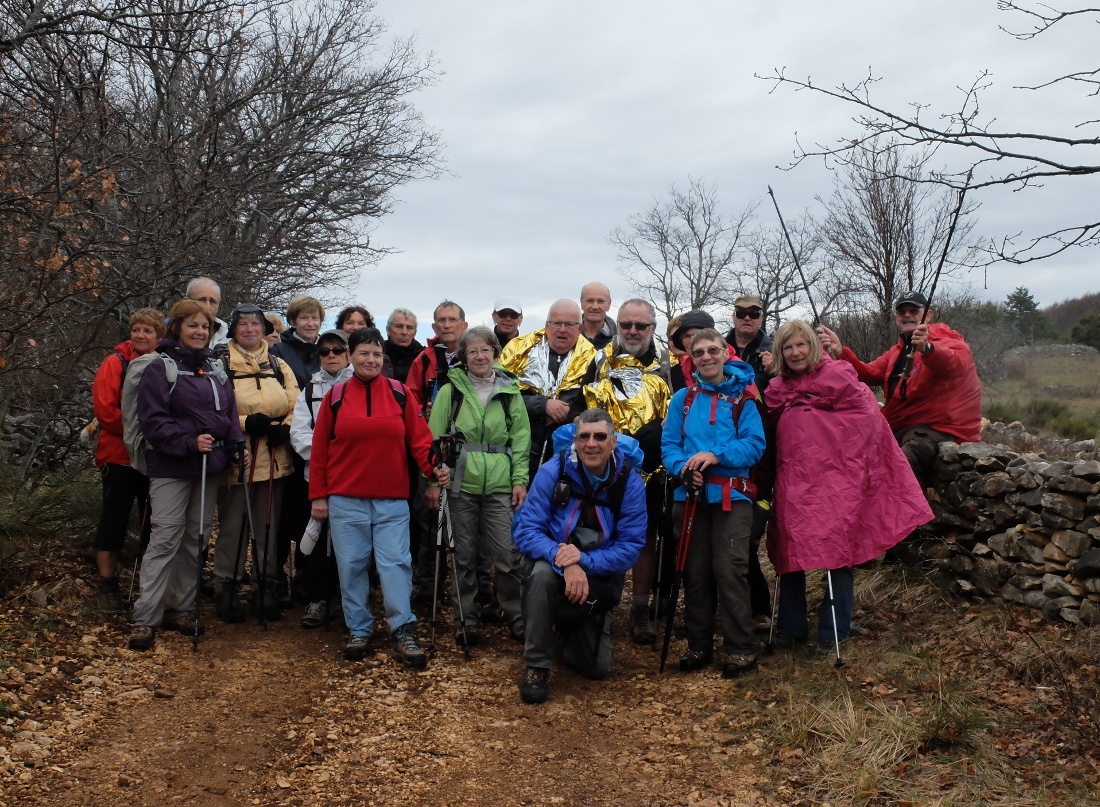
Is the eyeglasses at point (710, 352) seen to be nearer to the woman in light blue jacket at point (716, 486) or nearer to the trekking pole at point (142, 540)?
the woman in light blue jacket at point (716, 486)

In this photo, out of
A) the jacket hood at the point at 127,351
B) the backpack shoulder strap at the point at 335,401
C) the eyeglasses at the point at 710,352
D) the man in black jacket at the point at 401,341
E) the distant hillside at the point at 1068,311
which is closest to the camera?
the eyeglasses at the point at 710,352

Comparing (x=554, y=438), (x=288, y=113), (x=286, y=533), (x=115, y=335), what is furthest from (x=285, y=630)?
(x=288, y=113)

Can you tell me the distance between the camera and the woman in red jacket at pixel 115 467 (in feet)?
18.4

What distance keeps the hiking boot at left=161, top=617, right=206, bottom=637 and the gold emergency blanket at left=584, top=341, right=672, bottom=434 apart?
120 inches

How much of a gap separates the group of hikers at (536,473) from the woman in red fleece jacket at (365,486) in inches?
0.5

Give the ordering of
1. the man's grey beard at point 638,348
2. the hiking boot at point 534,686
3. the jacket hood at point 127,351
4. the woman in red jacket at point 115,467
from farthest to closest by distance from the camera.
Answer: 1. the man's grey beard at point 638,348
2. the jacket hood at point 127,351
3. the woman in red jacket at point 115,467
4. the hiking boot at point 534,686

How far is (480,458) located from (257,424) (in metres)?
1.59

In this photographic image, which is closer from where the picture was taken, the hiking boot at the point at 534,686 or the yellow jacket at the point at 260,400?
the hiking boot at the point at 534,686

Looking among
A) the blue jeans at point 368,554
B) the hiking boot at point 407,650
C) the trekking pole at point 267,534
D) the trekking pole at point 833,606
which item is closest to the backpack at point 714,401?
the trekking pole at point 833,606

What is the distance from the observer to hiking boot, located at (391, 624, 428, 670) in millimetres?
5320

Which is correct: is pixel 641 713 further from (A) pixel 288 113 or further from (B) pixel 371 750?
(A) pixel 288 113

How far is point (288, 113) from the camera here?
46.5ft

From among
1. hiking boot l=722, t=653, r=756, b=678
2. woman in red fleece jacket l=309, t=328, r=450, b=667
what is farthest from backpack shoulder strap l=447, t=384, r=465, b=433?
hiking boot l=722, t=653, r=756, b=678

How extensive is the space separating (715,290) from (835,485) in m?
35.4
